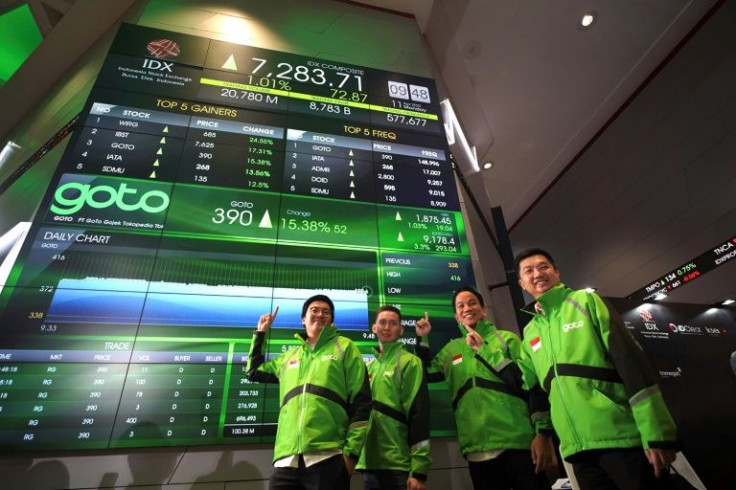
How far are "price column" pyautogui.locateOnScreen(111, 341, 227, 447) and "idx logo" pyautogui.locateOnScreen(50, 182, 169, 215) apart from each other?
1151 mm

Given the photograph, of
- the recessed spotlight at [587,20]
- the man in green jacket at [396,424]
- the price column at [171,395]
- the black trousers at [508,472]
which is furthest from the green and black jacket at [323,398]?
the recessed spotlight at [587,20]

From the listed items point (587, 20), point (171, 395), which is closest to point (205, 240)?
point (171, 395)

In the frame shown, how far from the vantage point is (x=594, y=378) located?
6.46ft

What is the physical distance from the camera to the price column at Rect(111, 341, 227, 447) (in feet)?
8.59

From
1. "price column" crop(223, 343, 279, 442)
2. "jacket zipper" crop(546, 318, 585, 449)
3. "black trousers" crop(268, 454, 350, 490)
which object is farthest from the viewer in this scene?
"price column" crop(223, 343, 279, 442)

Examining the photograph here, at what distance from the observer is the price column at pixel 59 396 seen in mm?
2488

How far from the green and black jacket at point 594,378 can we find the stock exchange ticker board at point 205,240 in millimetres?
1239

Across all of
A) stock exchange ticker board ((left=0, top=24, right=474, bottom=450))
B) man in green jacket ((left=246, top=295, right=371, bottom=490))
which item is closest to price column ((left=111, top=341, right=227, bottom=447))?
stock exchange ticker board ((left=0, top=24, right=474, bottom=450))

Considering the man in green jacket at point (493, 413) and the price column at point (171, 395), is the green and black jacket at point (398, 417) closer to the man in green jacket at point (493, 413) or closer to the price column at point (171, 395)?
the man in green jacket at point (493, 413)

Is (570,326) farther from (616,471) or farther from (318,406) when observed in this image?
(318,406)

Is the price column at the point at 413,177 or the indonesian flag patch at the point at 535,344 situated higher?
the price column at the point at 413,177

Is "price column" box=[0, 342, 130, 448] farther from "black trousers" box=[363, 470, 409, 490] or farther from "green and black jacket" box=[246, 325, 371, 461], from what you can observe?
"black trousers" box=[363, 470, 409, 490]

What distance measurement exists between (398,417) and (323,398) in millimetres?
512

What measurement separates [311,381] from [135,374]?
Result: 1.28 meters
